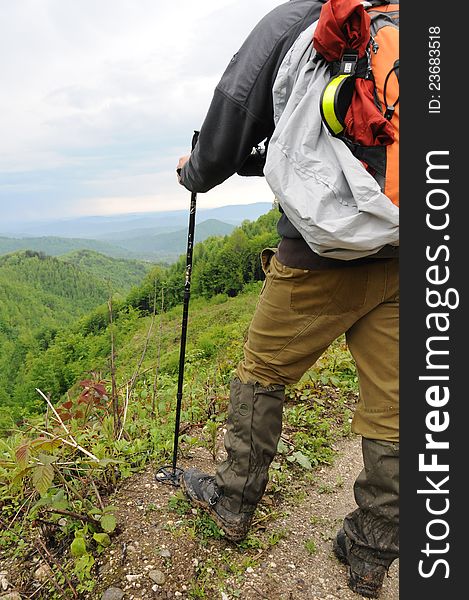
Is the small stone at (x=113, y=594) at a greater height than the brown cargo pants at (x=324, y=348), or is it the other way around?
the brown cargo pants at (x=324, y=348)

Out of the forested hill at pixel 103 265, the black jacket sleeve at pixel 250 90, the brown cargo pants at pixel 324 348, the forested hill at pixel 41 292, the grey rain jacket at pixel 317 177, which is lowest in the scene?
the forested hill at pixel 41 292

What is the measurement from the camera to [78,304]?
94.6 m

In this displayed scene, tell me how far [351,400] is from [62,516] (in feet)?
9.13

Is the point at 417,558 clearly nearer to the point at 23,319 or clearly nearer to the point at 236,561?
the point at 236,561

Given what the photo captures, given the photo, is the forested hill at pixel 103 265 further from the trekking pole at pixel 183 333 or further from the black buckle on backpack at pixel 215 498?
the black buckle on backpack at pixel 215 498

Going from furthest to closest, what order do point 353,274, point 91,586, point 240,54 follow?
point 91,586
point 353,274
point 240,54

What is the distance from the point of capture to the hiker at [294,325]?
192cm

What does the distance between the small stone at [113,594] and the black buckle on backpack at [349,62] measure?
238 cm

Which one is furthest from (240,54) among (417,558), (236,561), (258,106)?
(236,561)

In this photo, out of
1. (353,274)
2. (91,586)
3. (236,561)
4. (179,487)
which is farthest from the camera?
(179,487)

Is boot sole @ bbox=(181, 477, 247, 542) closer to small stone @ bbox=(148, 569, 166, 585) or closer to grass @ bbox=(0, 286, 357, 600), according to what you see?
grass @ bbox=(0, 286, 357, 600)

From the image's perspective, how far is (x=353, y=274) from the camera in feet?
6.75

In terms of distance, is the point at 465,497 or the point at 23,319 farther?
the point at 23,319

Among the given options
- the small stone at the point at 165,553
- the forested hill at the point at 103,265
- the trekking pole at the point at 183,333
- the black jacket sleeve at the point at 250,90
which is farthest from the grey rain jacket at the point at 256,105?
the forested hill at the point at 103,265
